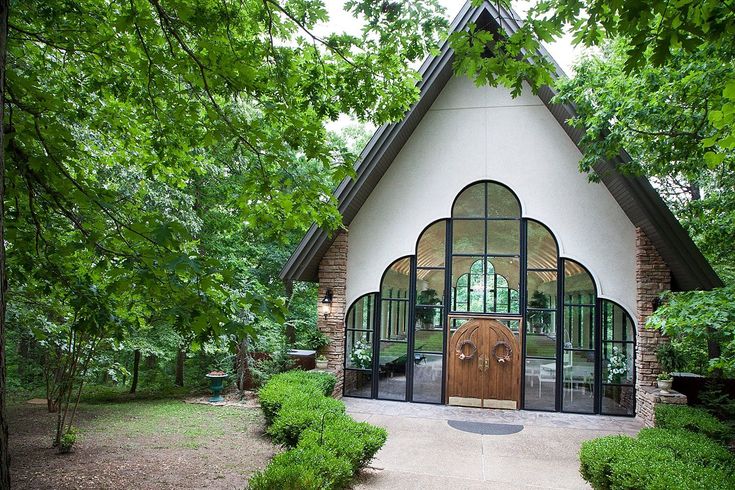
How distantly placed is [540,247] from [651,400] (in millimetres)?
3511

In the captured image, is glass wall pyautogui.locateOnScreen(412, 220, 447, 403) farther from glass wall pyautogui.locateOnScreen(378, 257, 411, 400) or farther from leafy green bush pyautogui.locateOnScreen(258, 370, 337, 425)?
leafy green bush pyautogui.locateOnScreen(258, 370, 337, 425)

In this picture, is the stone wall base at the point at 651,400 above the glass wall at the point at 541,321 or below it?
below

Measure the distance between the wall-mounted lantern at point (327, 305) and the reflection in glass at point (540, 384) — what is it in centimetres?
439

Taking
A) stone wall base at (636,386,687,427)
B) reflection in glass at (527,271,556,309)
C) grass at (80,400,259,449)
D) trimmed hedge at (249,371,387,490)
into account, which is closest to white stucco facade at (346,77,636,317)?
reflection in glass at (527,271,556,309)

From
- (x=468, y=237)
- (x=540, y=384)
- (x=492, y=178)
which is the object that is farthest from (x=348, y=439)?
(x=492, y=178)

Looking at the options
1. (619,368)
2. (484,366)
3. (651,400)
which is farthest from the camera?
(484,366)

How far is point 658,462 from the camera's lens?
5219 millimetres

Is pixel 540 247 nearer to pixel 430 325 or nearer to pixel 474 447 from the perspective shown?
pixel 430 325

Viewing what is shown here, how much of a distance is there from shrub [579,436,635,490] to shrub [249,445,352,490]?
2733mm

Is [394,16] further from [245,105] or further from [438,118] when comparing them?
[245,105]

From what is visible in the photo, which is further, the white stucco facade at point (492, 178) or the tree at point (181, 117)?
the white stucco facade at point (492, 178)

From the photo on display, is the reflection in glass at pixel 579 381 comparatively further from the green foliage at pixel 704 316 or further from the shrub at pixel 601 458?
the shrub at pixel 601 458

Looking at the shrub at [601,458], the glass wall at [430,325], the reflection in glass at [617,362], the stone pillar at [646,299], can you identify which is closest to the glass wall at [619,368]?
the reflection in glass at [617,362]

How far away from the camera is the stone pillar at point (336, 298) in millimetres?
11039
